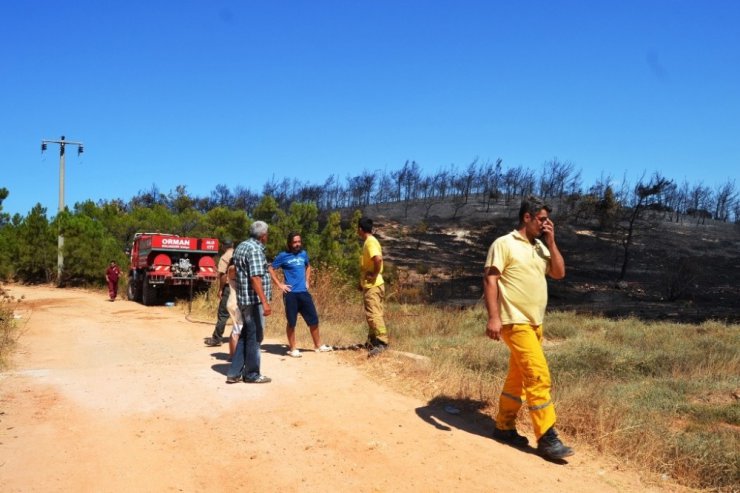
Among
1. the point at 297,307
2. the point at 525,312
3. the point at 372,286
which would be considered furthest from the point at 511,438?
the point at 297,307

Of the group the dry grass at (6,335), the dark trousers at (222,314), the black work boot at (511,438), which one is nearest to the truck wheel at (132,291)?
the dry grass at (6,335)

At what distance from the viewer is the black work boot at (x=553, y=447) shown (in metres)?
4.61

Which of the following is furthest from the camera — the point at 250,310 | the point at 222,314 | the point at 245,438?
the point at 222,314

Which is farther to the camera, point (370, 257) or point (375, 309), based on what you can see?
point (375, 309)

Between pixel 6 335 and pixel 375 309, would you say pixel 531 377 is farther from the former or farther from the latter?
pixel 6 335

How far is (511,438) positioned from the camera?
505 centimetres

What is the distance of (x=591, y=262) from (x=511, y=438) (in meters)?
42.5

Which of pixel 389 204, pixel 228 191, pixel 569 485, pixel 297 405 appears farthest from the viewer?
pixel 389 204

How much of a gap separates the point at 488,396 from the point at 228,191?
75807 millimetres

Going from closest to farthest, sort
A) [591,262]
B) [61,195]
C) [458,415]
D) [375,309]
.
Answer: [458,415] → [375,309] → [61,195] → [591,262]

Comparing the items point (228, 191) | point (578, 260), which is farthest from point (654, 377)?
point (228, 191)

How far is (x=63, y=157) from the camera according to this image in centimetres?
2995

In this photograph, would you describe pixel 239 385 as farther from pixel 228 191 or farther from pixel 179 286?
pixel 228 191

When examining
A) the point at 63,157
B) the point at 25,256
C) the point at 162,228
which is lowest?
the point at 25,256
